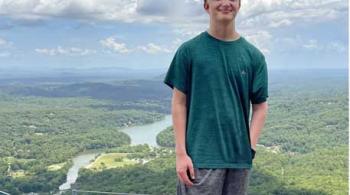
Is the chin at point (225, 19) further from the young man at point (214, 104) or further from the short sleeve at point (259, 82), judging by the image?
the short sleeve at point (259, 82)

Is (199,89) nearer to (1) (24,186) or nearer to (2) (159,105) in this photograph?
(1) (24,186)

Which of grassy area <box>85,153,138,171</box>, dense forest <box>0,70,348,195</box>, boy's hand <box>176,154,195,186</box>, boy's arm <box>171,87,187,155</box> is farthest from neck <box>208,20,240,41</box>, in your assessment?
grassy area <box>85,153,138,171</box>

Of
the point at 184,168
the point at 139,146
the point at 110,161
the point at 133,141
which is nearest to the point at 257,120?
the point at 184,168

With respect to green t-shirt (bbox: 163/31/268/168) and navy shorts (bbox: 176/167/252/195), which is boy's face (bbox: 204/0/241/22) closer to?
green t-shirt (bbox: 163/31/268/168)

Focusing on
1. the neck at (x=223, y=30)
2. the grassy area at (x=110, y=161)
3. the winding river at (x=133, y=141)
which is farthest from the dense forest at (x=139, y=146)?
the neck at (x=223, y=30)

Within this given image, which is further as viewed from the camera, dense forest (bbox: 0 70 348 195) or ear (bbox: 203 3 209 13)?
dense forest (bbox: 0 70 348 195)

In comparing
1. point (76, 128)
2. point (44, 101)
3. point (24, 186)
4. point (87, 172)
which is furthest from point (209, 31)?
point (44, 101)
